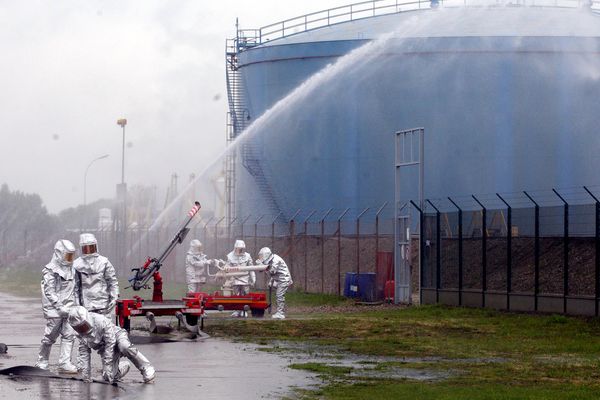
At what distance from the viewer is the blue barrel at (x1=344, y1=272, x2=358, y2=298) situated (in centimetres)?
3844

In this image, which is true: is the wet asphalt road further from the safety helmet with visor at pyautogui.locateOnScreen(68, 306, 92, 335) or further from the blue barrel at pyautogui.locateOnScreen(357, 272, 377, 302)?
the blue barrel at pyautogui.locateOnScreen(357, 272, 377, 302)

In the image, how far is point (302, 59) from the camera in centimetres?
5144

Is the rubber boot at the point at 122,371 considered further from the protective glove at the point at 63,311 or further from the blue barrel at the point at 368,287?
the blue barrel at the point at 368,287

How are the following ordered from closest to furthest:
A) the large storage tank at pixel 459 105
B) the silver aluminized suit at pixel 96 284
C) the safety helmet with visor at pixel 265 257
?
the silver aluminized suit at pixel 96 284 → the safety helmet with visor at pixel 265 257 → the large storage tank at pixel 459 105

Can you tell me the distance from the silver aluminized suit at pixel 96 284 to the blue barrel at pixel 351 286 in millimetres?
20134

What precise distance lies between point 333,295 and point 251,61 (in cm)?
1670

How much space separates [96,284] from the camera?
18.8 meters

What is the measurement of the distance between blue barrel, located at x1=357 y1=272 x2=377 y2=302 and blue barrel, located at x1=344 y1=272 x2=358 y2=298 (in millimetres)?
265

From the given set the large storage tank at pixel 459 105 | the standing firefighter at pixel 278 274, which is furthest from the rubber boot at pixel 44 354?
the large storage tank at pixel 459 105

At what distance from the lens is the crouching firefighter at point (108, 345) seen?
1662cm

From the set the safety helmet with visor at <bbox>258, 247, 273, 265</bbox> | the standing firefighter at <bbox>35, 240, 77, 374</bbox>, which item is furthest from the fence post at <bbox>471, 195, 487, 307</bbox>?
the standing firefighter at <bbox>35, 240, 77, 374</bbox>

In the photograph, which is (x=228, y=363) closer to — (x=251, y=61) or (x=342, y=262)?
(x=342, y=262)

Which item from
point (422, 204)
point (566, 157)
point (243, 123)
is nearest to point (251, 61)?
point (243, 123)

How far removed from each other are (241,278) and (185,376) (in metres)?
15.9
